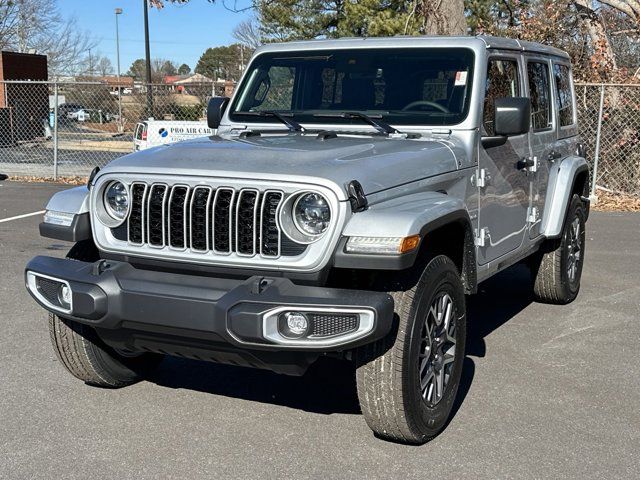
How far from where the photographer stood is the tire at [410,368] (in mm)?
3588

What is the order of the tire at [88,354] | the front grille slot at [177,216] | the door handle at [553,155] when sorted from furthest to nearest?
1. the door handle at [553,155]
2. the tire at [88,354]
3. the front grille slot at [177,216]

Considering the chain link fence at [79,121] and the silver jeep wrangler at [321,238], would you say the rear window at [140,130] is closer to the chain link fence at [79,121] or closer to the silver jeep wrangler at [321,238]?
the chain link fence at [79,121]

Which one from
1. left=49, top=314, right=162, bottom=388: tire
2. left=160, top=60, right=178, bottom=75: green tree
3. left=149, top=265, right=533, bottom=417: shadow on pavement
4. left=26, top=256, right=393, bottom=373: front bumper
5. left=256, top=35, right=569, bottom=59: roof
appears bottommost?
left=149, top=265, right=533, bottom=417: shadow on pavement

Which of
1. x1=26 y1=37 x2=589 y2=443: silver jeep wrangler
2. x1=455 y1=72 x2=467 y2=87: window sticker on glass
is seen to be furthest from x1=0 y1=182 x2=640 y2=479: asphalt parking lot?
x1=455 y1=72 x2=467 y2=87: window sticker on glass

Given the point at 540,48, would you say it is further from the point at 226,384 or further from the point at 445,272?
the point at 226,384

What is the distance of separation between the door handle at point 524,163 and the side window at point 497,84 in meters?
0.45

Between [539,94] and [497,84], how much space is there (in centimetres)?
92

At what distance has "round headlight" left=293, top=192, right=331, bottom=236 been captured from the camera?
3498 mm

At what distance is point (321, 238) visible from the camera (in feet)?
11.3

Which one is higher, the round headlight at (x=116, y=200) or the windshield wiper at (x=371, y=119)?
the windshield wiper at (x=371, y=119)

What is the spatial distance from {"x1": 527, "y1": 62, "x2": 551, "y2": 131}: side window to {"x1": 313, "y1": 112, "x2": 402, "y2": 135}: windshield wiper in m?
1.48

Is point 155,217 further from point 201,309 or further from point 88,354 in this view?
point 88,354

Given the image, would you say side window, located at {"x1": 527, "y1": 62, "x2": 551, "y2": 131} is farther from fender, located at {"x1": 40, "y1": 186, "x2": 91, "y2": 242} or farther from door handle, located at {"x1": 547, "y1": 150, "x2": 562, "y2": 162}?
fender, located at {"x1": 40, "y1": 186, "x2": 91, "y2": 242}

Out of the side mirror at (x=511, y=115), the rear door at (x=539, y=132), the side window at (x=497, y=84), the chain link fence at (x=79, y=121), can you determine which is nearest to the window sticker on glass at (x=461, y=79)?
the side window at (x=497, y=84)
